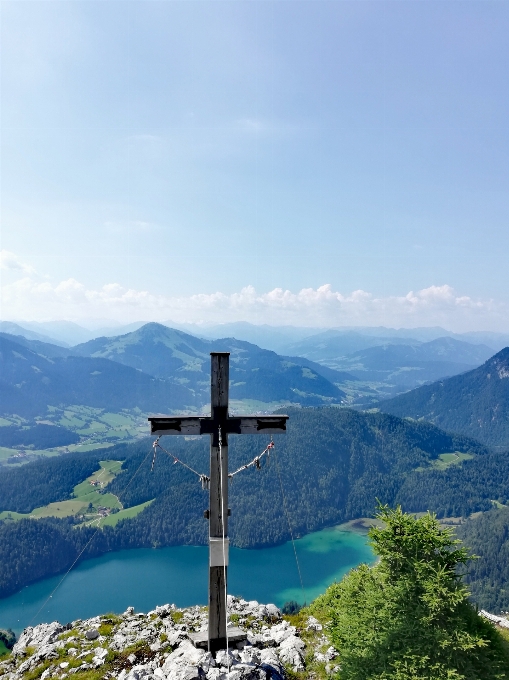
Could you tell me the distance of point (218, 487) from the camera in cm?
1141

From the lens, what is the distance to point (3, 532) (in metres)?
195

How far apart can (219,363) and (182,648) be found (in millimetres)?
9263

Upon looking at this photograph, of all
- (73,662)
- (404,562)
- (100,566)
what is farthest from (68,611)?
(404,562)

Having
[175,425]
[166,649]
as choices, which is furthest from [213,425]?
[166,649]

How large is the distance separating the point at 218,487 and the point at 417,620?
667cm

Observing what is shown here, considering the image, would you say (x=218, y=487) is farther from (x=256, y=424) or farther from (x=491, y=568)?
(x=491, y=568)

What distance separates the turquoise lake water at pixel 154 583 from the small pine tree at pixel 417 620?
142340 millimetres

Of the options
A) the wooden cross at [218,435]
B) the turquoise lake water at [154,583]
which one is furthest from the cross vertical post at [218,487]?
the turquoise lake water at [154,583]

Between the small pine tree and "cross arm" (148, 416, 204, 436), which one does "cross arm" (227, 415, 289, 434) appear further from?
the small pine tree

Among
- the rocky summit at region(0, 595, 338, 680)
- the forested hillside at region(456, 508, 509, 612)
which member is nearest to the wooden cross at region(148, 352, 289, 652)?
the rocky summit at region(0, 595, 338, 680)

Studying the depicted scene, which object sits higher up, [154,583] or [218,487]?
[218,487]

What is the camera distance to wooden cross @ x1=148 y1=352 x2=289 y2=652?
1140 centimetres

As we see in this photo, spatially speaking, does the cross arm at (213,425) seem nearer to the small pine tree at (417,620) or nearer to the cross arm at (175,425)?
the cross arm at (175,425)

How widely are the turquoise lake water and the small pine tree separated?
142m
